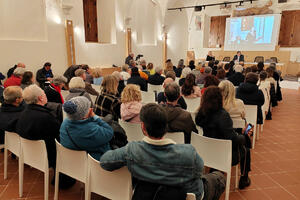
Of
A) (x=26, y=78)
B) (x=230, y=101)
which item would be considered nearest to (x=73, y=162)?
(x=230, y=101)

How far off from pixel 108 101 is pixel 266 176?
2.22 meters

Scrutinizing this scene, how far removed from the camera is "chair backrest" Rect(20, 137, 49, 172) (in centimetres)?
207

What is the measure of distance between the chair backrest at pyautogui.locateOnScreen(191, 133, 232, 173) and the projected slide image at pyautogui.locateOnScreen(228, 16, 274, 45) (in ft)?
41.0

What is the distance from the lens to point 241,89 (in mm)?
3826

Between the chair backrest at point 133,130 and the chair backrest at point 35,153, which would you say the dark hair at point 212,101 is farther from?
the chair backrest at point 35,153

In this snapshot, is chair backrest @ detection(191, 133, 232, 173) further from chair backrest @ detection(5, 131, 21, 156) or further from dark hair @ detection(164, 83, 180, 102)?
chair backrest @ detection(5, 131, 21, 156)

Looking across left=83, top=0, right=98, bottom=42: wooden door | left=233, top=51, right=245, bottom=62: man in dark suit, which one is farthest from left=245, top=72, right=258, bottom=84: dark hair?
left=233, top=51, right=245, bottom=62: man in dark suit

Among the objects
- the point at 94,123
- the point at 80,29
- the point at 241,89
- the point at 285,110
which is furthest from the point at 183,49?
the point at 94,123

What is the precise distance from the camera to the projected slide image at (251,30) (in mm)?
12431

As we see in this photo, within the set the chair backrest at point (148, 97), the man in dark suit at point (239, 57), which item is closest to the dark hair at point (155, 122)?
the chair backrest at point (148, 97)

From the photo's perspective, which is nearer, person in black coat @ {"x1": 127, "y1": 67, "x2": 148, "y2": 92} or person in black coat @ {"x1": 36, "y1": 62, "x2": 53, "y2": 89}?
person in black coat @ {"x1": 127, "y1": 67, "x2": 148, "y2": 92}

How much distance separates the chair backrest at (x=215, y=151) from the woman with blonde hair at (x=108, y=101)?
3.97 feet

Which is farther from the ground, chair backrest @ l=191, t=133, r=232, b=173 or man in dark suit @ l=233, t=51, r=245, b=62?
man in dark suit @ l=233, t=51, r=245, b=62

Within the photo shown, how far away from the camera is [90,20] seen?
10.1 m
